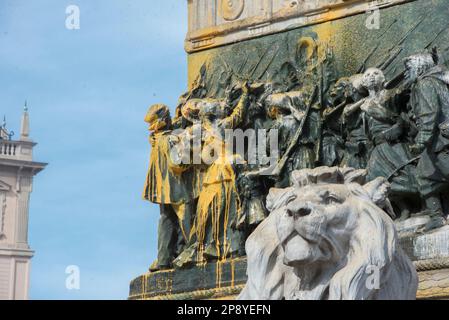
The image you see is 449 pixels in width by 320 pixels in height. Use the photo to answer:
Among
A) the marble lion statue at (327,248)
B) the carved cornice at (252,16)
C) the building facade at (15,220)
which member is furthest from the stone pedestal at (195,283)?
the building facade at (15,220)

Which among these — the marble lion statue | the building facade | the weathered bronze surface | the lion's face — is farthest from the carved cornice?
the building facade

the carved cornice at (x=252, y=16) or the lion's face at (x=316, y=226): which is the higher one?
the carved cornice at (x=252, y=16)

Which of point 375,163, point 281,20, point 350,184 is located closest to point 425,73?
point 375,163

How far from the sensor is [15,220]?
5519cm

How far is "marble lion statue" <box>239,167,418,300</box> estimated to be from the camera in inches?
326

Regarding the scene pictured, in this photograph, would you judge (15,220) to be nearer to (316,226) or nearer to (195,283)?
(195,283)

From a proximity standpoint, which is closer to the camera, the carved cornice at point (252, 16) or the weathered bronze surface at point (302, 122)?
the weathered bronze surface at point (302, 122)

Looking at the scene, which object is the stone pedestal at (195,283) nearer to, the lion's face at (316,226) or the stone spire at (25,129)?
the lion's face at (316,226)

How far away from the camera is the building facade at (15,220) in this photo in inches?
2151

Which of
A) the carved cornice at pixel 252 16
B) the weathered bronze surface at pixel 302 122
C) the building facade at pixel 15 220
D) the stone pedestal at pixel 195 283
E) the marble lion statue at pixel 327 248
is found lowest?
the marble lion statue at pixel 327 248

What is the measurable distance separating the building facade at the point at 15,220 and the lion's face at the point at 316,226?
46511 mm

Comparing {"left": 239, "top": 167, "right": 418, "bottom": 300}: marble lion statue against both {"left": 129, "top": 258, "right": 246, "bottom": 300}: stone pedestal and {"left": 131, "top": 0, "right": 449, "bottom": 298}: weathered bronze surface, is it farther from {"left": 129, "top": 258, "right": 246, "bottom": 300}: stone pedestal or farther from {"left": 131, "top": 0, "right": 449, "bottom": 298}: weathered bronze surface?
{"left": 129, "top": 258, "right": 246, "bottom": 300}: stone pedestal

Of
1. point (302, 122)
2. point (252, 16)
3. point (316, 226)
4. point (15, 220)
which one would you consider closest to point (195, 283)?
point (302, 122)

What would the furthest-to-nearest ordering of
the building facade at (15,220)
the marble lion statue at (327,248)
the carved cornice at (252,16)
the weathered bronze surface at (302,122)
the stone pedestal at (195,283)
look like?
the building facade at (15,220) → the carved cornice at (252,16) → the stone pedestal at (195,283) → the weathered bronze surface at (302,122) → the marble lion statue at (327,248)
